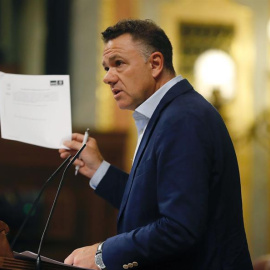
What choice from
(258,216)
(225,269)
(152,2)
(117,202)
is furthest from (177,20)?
(225,269)

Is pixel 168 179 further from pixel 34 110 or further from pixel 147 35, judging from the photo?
pixel 34 110

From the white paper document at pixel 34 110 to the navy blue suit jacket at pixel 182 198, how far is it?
1.33ft

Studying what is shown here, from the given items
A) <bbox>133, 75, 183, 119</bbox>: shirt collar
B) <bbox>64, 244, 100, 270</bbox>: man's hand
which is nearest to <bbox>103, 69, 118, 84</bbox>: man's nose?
<bbox>133, 75, 183, 119</bbox>: shirt collar

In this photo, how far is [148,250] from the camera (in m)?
1.58

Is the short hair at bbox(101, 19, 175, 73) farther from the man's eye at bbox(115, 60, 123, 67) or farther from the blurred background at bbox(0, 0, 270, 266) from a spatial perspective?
the blurred background at bbox(0, 0, 270, 266)

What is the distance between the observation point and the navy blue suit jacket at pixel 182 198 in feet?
5.12

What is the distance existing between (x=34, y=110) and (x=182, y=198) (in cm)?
72

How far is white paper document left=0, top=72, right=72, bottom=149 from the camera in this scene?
205 cm

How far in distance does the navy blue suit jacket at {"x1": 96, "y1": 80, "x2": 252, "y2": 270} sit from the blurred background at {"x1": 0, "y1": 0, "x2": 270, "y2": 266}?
3.50 m

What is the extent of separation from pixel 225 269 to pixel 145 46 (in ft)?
2.14

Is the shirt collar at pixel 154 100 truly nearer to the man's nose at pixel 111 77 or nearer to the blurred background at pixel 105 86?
the man's nose at pixel 111 77

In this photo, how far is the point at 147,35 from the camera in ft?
6.07

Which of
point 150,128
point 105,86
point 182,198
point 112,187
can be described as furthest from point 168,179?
point 105,86

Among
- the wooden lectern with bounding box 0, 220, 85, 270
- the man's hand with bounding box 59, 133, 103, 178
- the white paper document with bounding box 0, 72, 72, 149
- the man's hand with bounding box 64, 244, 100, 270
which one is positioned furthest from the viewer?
the man's hand with bounding box 59, 133, 103, 178
